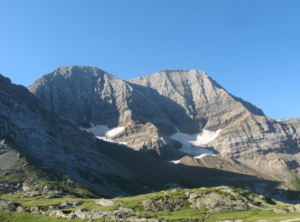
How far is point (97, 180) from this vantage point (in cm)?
14925

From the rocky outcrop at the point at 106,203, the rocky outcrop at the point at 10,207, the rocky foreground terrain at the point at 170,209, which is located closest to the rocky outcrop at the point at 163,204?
the rocky foreground terrain at the point at 170,209

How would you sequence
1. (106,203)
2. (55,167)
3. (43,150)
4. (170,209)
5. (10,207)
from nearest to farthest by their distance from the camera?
(170,209), (10,207), (106,203), (55,167), (43,150)

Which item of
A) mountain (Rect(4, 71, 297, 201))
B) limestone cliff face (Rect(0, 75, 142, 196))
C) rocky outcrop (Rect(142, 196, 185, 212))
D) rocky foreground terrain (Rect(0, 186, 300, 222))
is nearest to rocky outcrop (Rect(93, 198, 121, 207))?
rocky foreground terrain (Rect(0, 186, 300, 222))

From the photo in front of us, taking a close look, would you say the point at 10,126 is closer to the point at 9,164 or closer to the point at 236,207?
the point at 9,164

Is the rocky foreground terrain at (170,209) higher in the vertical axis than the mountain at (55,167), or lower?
lower

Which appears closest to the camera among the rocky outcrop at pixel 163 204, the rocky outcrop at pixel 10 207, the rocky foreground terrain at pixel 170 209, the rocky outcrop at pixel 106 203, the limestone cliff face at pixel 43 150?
the rocky foreground terrain at pixel 170 209

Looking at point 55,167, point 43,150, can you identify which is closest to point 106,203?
point 55,167

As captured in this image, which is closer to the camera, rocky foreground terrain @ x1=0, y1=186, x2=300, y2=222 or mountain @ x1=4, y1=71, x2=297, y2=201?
rocky foreground terrain @ x1=0, y1=186, x2=300, y2=222

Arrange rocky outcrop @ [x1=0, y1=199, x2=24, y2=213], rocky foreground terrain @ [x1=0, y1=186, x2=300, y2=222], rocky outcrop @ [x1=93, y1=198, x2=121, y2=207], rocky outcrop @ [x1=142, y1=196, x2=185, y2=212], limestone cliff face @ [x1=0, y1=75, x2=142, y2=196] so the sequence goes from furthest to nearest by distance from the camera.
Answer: limestone cliff face @ [x1=0, y1=75, x2=142, y2=196] < rocky outcrop @ [x1=93, y1=198, x2=121, y2=207] < rocky outcrop @ [x1=0, y1=199, x2=24, y2=213] < rocky outcrop @ [x1=142, y1=196, x2=185, y2=212] < rocky foreground terrain @ [x1=0, y1=186, x2=300, y2=222]

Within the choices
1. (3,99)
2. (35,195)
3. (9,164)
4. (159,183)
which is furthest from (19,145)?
(159,183)

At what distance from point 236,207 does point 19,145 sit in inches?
4831

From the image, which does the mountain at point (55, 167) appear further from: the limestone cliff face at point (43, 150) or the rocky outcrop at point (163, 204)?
the rocky outcrop at point (163, 204)

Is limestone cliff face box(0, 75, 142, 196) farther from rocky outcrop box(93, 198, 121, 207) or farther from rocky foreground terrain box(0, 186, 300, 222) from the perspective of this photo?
rocky foreground terrain box(0, 186, 300, 222)

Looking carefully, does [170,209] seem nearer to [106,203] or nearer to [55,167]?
[106,203]
